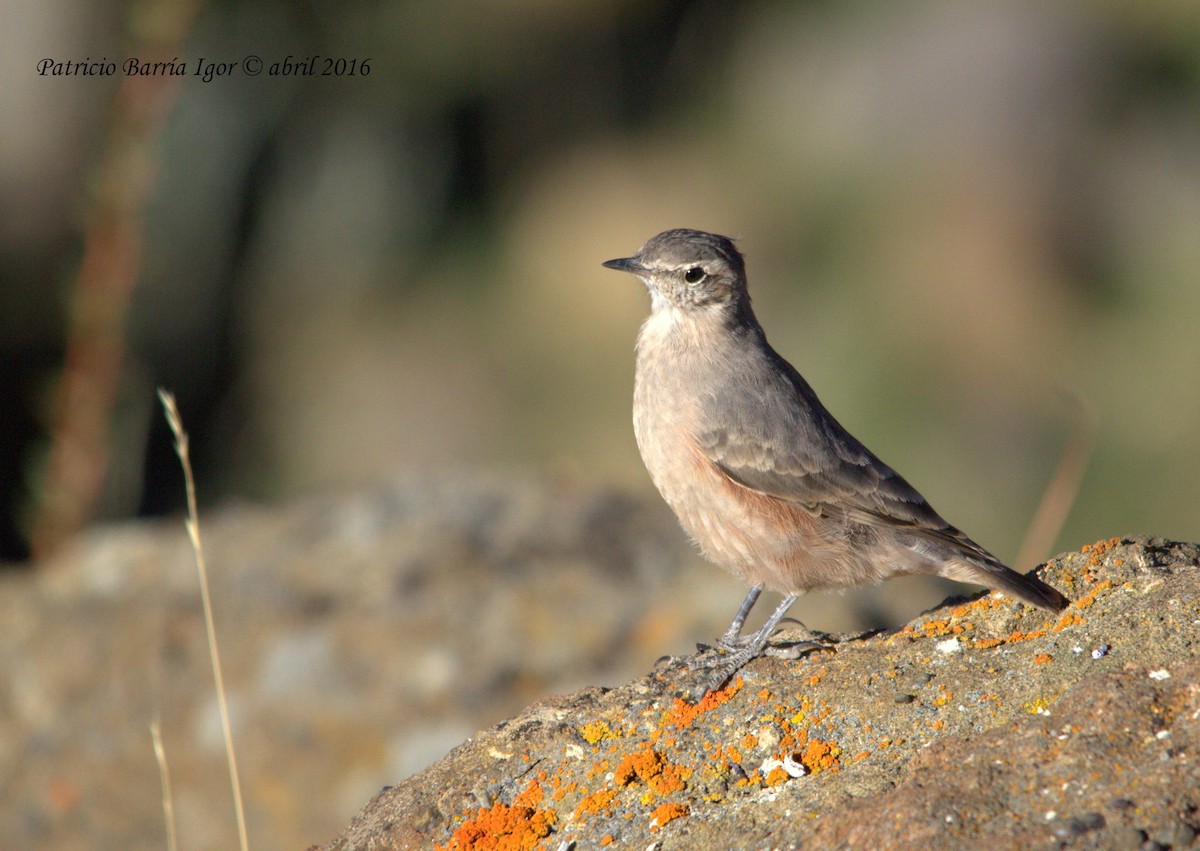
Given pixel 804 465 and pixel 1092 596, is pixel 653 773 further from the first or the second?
pixel 804 465

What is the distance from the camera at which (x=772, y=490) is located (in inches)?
212

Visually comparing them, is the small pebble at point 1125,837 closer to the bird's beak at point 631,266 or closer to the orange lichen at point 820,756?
the orange lichen at point 820,756

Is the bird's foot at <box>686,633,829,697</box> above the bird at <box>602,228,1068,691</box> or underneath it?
underneath

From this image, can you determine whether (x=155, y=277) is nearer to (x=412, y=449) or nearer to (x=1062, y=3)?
(x=412, y=449)

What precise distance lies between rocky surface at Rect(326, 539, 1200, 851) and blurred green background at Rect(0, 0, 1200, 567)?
666 centimetres

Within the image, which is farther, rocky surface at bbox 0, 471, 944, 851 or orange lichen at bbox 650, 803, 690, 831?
rocky surface at bbox 0, 471, 944, 851

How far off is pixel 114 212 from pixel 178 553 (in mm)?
2188

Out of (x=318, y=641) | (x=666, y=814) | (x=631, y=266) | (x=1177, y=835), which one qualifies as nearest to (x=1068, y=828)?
(x=1177, y=835)

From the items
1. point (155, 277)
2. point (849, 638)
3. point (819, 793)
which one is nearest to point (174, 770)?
point (849, 638)

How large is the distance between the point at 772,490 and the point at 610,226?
355 inches

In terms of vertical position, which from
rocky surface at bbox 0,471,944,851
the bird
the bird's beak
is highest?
the bird's beak

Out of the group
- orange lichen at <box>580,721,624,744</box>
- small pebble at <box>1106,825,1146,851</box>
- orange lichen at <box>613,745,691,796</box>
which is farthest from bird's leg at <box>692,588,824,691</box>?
small pebble at <box>1106,825,1146,851</box>

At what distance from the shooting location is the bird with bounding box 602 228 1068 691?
521 cm

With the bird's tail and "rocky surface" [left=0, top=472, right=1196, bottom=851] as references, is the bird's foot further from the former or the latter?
the bird's tail
